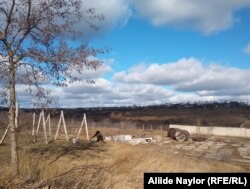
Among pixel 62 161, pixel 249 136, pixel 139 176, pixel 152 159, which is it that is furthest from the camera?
pixel 249 136

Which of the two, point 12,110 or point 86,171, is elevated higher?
point 12,110

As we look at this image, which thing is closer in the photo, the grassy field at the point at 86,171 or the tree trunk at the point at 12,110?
the grassy field at the point at 86,171

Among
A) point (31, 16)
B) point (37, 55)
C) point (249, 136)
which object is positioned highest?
point (31, 16)

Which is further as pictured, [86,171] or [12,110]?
[12,110]

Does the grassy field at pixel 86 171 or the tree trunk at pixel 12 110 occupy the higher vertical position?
the tree trunk at pixel 12 110

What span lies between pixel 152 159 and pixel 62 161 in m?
3.47

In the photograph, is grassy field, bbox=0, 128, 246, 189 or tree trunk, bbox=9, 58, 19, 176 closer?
grassy field, bbox=0, 128, 246, 189

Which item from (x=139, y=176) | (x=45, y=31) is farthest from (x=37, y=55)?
(x=139, y=176)

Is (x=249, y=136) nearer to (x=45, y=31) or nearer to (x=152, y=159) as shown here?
(x=152, y=159)

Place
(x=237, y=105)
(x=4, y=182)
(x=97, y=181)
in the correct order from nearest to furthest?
1. (x=4, y=182)
2. (x=97, y=181)
3. (x=237, y=105)

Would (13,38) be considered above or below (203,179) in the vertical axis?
above

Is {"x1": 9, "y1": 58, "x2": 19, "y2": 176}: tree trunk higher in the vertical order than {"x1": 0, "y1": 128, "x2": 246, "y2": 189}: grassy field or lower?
higher

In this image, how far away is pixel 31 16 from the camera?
1168 centimetres

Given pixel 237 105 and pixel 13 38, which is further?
pixel 237 105
